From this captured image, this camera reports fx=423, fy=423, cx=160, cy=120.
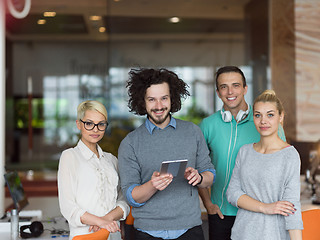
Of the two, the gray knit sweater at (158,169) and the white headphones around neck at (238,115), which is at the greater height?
the white headphones around neck at (238,115)

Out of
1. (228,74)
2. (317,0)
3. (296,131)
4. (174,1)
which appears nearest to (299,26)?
(317,0)

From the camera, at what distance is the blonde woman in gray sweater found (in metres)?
2.25

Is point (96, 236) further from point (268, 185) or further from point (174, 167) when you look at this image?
point (268, 185)

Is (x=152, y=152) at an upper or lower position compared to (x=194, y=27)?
lower

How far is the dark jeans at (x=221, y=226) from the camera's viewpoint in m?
2.85

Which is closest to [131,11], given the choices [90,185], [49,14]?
[49,14]

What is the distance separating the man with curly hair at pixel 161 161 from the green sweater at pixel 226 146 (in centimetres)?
43

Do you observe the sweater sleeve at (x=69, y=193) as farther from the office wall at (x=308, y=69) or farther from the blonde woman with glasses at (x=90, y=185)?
the office wall at (x=308, y=69)

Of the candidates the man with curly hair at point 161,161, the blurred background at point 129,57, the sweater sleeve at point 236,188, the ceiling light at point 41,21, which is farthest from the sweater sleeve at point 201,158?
the ceiling light at point 41,21

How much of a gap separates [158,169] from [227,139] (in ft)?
2.36

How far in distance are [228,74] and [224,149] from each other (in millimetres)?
511

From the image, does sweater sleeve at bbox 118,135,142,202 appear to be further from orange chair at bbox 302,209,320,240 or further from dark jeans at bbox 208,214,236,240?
orange chair at bbox 302,209,320,240

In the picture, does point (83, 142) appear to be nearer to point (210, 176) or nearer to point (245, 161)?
point (210, 176)

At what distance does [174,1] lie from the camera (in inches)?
371
